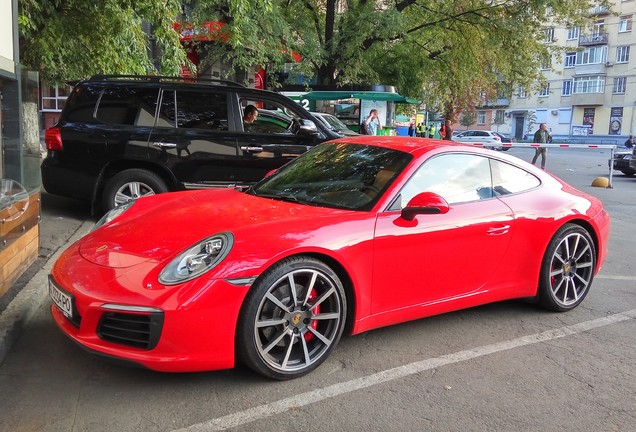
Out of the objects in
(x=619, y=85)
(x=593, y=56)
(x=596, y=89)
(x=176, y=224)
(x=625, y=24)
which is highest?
(x=625, y=24)

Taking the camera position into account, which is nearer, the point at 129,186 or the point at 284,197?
the point at 284,197

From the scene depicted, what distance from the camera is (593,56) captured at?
196 feet

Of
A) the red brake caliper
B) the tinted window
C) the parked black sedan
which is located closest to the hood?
the red brake caliper

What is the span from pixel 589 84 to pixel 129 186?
63.2 m

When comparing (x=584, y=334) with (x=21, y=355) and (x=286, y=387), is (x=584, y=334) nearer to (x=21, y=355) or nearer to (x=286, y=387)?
(x=286, y=387)

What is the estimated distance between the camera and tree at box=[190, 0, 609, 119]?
1428cm

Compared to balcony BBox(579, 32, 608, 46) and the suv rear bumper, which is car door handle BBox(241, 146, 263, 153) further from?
balcony BBox(579, 32, 608, 46)

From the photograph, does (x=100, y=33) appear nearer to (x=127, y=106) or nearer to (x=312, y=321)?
(x=127, y=106)

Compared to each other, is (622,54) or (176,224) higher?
(622,54)

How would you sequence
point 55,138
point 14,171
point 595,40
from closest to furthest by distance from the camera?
point 14,171
point 55,138
point 595,40

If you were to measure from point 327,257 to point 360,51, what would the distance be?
14.6 m

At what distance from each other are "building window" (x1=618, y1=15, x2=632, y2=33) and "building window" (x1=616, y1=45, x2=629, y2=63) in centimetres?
170

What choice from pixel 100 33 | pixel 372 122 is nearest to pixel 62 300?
pixel 100 33

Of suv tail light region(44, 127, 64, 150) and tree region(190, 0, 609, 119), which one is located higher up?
tree region(190, 0, 609, 119)
